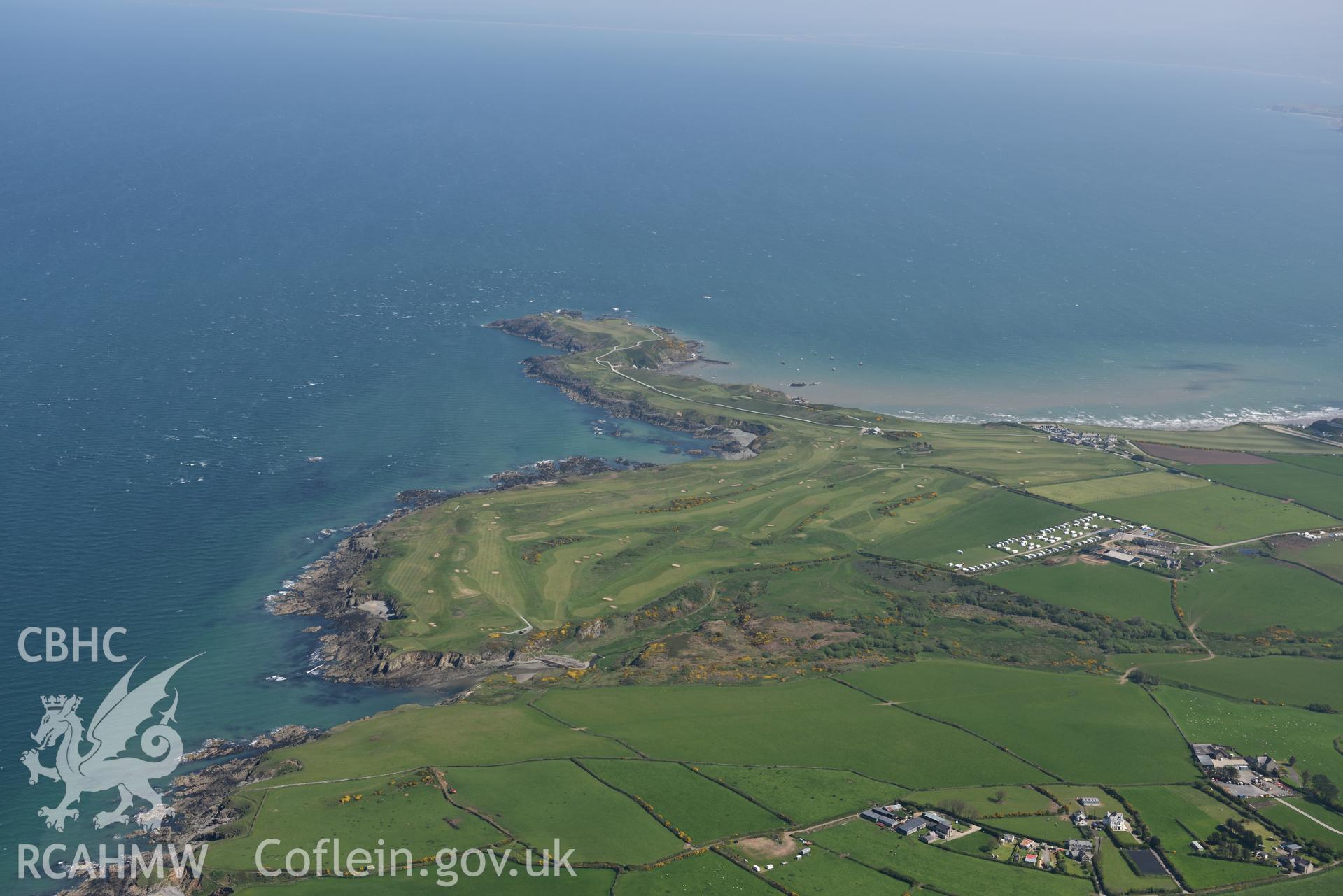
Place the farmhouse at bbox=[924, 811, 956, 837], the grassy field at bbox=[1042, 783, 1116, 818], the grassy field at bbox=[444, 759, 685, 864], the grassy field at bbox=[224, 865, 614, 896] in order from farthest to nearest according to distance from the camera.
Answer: the grassy field at bbox=[1042, 783, 1116, 818]
the farmhouse at bbox=[924, 811, 956, 837]
the grassy field at bbox=[444, 759, 685, 864]
the grassy field at bbox=[224, 865, 614, 896]

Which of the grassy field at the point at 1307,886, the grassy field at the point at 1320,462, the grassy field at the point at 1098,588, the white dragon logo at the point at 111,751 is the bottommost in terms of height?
the white dragon logo at the point at 111,751

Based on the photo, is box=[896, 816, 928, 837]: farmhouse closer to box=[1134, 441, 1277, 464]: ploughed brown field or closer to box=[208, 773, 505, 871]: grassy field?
box=[208, 773, 505, 871]: grassy field

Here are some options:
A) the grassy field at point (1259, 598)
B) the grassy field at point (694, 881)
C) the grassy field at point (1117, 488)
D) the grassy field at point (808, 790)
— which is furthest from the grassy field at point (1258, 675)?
the grassy field at point (694, 881)

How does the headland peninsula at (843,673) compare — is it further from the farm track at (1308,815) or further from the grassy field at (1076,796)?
the grassy field at (1076,796)

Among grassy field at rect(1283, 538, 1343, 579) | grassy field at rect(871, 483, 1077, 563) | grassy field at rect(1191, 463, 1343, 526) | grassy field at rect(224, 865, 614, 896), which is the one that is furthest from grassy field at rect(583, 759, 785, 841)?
grassy field at rect(1191, 463, 1343, 526)

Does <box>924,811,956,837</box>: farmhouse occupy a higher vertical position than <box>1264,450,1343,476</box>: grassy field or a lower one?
lower

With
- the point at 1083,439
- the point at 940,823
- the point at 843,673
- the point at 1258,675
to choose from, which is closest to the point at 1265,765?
the point at 1258,675
